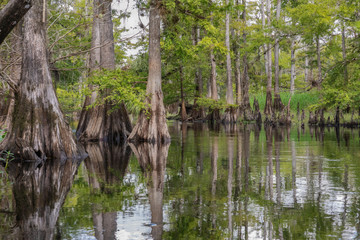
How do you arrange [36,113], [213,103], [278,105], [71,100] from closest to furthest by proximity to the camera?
[36,113] → [71,100] → [278,105] → [213,103]

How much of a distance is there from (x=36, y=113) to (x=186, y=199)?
20.8 ft

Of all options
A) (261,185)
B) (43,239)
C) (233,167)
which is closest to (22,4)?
(43,239)

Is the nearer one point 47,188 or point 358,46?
point 47,188

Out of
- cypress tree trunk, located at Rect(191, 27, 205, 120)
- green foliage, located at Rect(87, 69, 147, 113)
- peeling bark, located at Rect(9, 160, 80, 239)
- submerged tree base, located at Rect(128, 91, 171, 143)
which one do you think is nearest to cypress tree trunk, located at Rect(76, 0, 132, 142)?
green foliage, located at Rect(87, 69, 147, 113)

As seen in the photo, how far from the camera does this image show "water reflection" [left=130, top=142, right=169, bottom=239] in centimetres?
467

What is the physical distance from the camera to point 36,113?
10938 mm

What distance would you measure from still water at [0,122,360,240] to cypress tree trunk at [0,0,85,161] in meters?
0.75

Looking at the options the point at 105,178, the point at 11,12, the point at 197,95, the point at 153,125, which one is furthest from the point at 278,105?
the point at 11,12

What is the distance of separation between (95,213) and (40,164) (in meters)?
5.55

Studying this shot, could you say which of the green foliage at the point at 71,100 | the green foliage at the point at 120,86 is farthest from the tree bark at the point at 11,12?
the green foliage at the point at 71,100

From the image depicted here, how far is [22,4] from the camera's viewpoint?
3.85m

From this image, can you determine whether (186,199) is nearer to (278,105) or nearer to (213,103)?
(278,105)

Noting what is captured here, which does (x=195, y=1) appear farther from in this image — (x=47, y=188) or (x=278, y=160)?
(x=47, y=188)

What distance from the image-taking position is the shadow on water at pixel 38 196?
4.40 m
